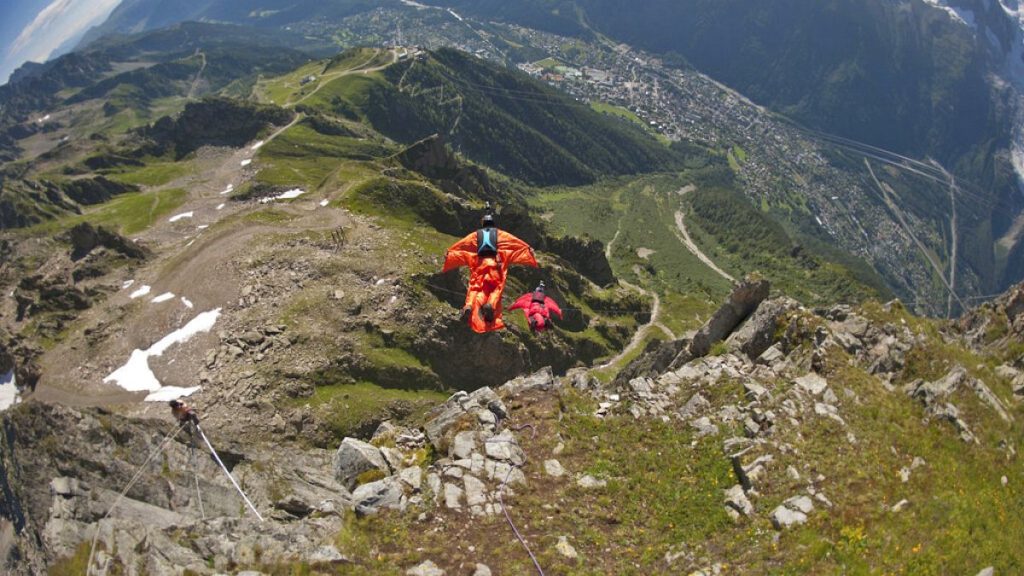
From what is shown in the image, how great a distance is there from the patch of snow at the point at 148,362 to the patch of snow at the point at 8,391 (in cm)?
1413

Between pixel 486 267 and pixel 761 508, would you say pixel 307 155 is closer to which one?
pixel 486 267

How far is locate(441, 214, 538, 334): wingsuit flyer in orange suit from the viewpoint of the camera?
117 feet

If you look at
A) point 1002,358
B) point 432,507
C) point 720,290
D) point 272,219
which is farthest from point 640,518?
point 720,290

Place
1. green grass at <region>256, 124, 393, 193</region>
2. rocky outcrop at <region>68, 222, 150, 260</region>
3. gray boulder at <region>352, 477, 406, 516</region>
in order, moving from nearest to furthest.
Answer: gray boulder at <region>352, 477, 406, 516</region>
rocky outcrop at <region>68, 222, 150, 260</region>
green grass at <region>256, 124, 393, 193</region>

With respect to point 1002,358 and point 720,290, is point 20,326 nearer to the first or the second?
point 1002,358

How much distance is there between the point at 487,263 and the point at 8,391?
216 ft

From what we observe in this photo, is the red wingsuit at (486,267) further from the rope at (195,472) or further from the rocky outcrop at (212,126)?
the rocky outcrop at (212,126)

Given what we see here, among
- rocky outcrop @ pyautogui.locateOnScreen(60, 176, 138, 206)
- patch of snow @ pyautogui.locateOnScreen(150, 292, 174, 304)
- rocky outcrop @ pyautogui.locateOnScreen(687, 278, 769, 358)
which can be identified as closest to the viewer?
rocky outcrop @ pyautogui.locateOnScreen(687, 278, 769, 358)

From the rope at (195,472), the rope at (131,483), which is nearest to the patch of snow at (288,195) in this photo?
the rope at (131,483)

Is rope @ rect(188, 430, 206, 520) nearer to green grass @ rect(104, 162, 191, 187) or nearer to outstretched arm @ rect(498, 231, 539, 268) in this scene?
outstretched arm @ rect(498, 231, 539, 268)

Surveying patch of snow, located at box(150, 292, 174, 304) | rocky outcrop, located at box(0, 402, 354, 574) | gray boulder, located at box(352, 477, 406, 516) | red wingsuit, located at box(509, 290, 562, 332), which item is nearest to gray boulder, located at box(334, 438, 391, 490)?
rocky outcrop, located at box(0, 402, 354, 574)

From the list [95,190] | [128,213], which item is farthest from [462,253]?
[95,190]

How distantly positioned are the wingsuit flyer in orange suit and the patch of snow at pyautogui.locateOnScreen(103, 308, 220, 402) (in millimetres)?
35428

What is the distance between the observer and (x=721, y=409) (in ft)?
91.4
